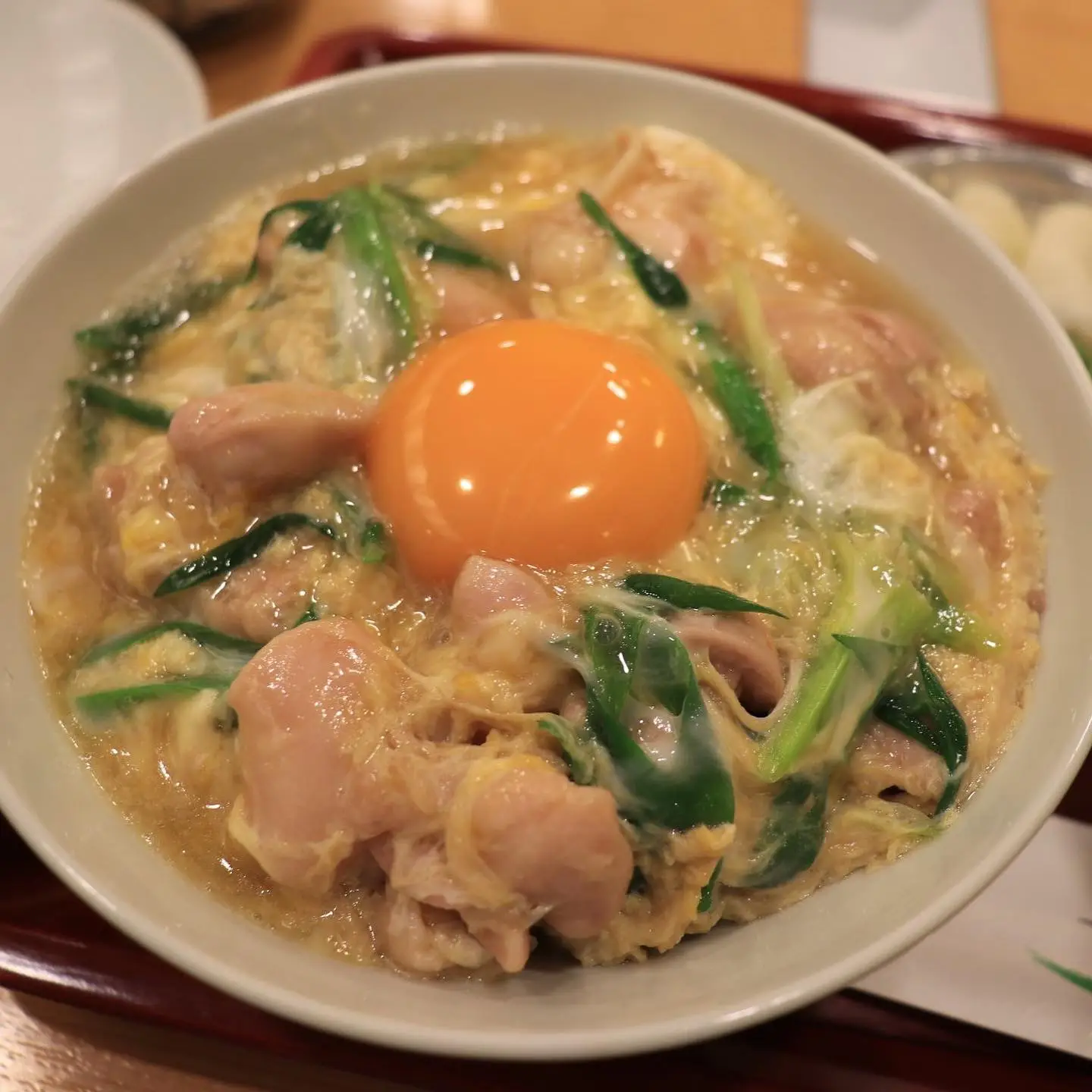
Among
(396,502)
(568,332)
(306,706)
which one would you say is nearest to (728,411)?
(568,332)

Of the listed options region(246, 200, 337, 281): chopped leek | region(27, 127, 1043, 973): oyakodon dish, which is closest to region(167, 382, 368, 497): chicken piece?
region(27, 127, 1043, 973): oyakodon dish

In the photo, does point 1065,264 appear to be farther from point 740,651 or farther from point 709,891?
point 709,891

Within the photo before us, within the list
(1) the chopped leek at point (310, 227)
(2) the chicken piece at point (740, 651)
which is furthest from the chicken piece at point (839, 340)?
(1) the chopped leek at point (310, 227)

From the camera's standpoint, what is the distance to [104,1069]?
65.9 inches

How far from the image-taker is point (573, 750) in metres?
1.51

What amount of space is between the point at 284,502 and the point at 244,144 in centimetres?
98

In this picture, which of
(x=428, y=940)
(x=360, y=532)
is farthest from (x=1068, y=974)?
(x=360, y=532)

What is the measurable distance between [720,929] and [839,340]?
1.20m

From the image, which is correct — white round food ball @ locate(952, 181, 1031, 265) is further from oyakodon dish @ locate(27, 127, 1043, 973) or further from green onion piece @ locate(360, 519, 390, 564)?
green onion piece @ locate(360, 519, 390, 564)

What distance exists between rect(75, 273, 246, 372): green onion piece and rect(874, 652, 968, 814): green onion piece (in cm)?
168

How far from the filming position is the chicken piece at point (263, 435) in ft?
5.87

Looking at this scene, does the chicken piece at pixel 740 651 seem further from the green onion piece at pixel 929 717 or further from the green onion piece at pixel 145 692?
the green onion piece at pixel 145 692

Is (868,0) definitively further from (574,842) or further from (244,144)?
(574,842)

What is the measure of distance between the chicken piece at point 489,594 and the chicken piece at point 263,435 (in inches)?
15.7
